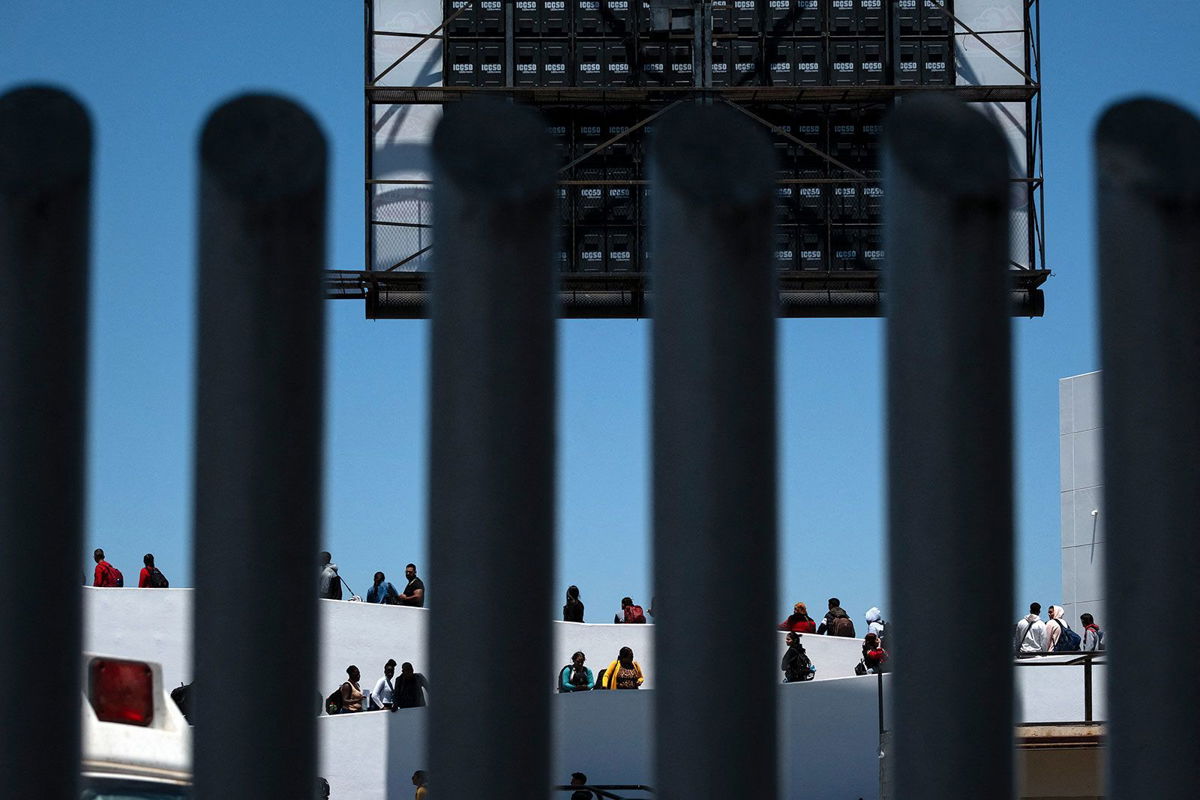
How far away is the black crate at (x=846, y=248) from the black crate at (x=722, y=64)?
274 centimetres

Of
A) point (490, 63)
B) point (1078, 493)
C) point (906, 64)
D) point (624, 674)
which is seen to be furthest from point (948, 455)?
point (1078, 493)

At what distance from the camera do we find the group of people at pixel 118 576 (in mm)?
30078

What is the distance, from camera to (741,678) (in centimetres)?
377

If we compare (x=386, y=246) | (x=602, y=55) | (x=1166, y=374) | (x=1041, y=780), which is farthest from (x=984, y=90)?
(x=1166, y=374)

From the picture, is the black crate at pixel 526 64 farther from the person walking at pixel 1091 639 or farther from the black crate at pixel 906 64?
the person walking at pixel 1091 639

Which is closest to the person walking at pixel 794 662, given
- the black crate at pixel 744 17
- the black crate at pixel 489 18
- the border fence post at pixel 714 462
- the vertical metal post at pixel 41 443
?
the black crate at pixel 744 17

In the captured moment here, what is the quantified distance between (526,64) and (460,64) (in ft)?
3.32

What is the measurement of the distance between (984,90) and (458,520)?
24101mm

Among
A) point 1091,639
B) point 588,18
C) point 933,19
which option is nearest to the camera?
point 1091,639

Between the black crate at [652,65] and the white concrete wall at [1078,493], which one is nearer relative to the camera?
the black crate at [652,65]

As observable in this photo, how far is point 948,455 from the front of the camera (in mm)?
3775

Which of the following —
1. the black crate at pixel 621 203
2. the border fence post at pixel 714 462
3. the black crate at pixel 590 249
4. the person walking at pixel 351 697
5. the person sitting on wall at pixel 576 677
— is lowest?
the person walking at pixel 351 697

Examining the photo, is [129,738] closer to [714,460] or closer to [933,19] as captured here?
[714,460]

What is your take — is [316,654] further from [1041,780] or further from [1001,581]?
[1041,780]
